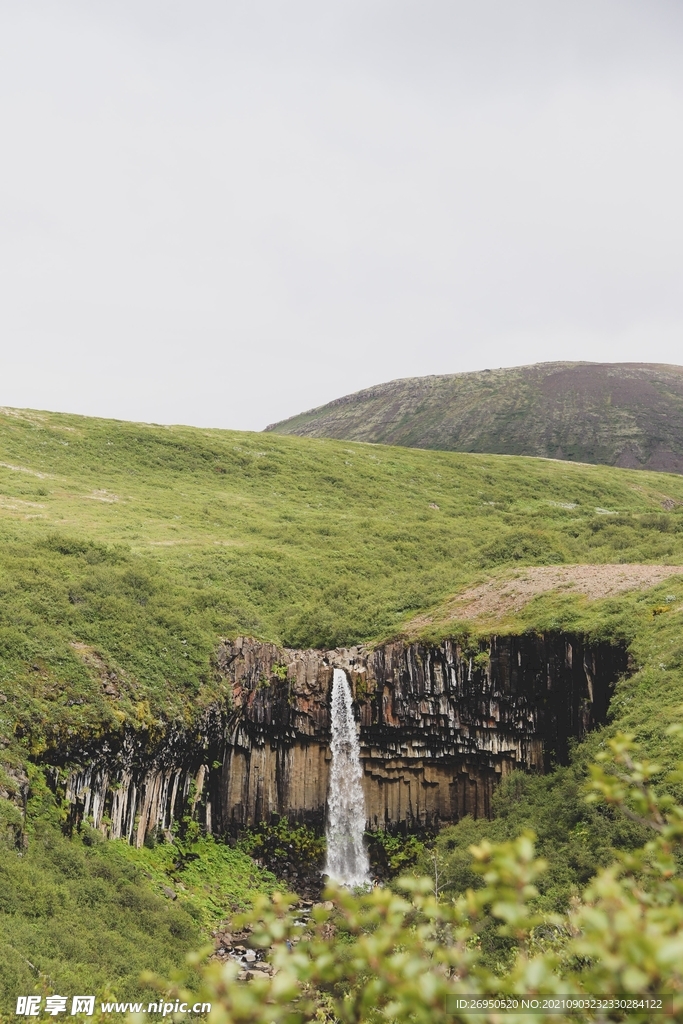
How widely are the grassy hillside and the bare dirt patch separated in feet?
4.49

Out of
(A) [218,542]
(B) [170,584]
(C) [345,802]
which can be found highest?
(A) [218,542]

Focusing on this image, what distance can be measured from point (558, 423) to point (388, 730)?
156 meters

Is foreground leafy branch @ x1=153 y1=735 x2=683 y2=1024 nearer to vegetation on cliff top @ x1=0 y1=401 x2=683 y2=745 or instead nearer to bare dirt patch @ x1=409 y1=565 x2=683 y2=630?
vegetation on cliff top @ x1=0 y1=401 x2=683 y2=745

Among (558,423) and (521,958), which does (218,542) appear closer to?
(521,958)

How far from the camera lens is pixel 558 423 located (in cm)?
17400

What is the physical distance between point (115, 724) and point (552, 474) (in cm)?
8072

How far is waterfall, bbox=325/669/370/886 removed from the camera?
29.1 metres

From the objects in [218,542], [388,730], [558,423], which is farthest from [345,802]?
[558,423]

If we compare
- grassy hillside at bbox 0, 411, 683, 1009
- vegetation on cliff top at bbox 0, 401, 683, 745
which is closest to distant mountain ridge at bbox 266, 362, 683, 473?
vegetation on cliff top at bbox 0, 401, 683, 745

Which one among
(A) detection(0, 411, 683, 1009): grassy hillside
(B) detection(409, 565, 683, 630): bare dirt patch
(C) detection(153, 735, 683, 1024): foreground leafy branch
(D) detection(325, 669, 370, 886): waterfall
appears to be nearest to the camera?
(C) detection(153, 735, 683, 1024): foreground leafy branch

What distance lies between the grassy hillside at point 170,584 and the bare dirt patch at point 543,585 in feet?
4.49

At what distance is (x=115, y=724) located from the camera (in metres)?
24.7

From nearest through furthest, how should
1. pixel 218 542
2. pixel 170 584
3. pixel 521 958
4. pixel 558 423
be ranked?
pixel 521 958 → pixel 170 584 → pixel 218 542 → pixel 558 423

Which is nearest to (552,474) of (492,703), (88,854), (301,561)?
(301,561)
